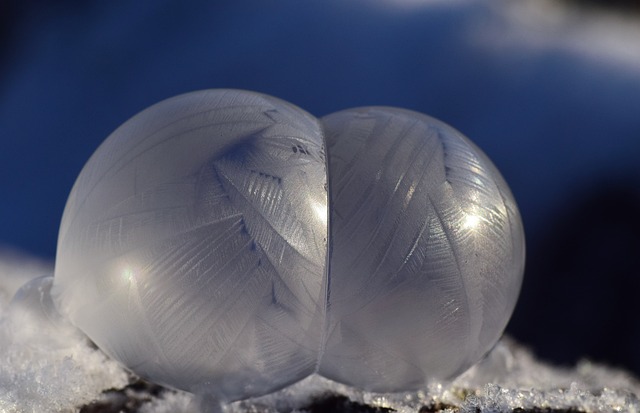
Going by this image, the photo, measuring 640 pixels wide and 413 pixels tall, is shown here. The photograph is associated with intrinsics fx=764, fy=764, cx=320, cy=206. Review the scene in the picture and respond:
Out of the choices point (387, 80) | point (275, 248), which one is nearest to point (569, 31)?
point (387, 80)

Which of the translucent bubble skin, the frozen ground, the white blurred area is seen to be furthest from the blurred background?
the translucent bubble skin

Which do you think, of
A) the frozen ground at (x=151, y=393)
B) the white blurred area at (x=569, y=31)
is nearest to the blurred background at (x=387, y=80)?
the white blurred area at (x=569, y=31)

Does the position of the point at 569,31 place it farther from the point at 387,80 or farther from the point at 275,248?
the point at 275,248

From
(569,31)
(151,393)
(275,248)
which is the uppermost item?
(569,31)

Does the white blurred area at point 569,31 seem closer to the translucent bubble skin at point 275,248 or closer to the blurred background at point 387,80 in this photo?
the blurred background at point 387,80

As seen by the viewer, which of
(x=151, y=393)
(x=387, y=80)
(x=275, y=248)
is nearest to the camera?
(x=275, y=248)

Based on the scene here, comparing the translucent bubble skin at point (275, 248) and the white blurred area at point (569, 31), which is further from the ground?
the white blurred area at point (569, 31)
